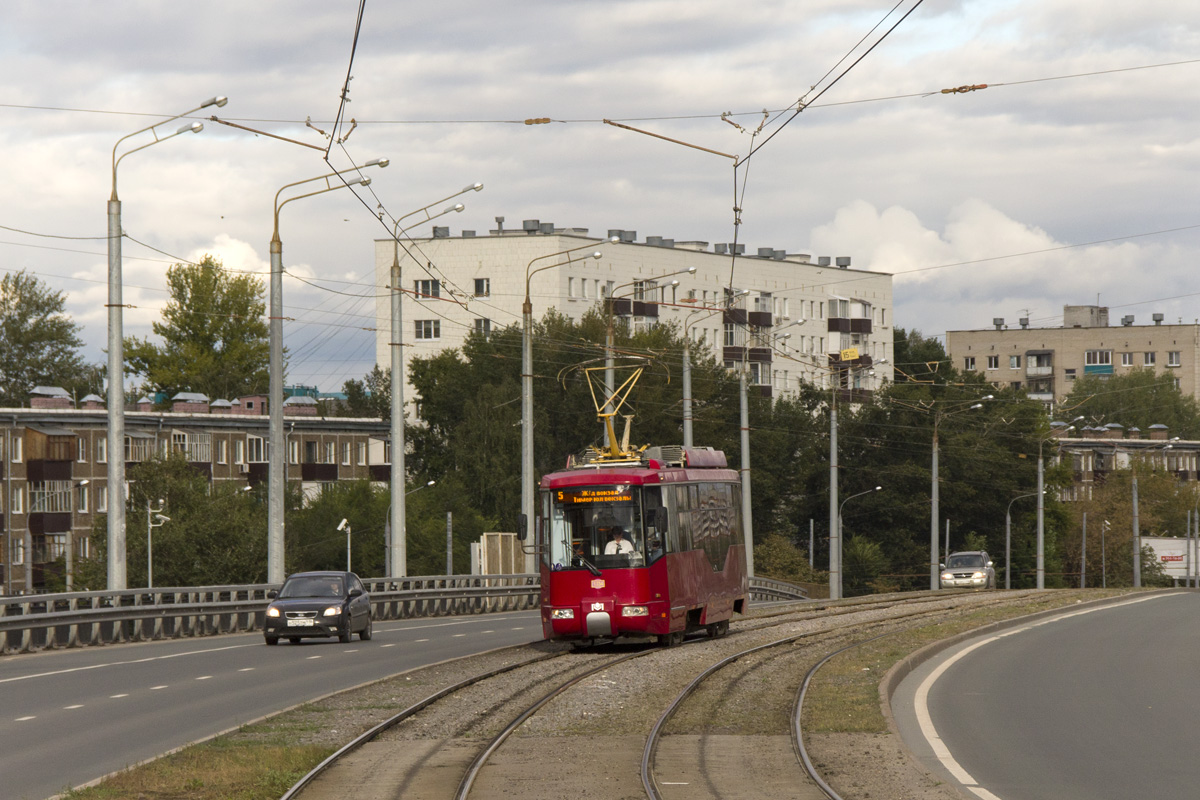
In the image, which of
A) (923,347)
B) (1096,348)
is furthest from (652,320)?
(1096,348)

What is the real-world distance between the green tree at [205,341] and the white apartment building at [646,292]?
8.28 m

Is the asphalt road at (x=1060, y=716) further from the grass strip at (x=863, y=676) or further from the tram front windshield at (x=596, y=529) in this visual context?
the tram front windshield at (x=596, y=529)

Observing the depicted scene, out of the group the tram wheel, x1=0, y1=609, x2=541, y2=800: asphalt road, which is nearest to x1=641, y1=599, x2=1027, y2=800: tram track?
the tram wheel

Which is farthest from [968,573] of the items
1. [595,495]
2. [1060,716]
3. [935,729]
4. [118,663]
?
[935,729]

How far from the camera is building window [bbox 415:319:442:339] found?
104625 mm

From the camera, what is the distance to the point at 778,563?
3184 inches

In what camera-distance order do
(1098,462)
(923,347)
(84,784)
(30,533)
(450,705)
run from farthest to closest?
(1098,462) → (923,347) → (30,533) → (450,705) → (84,784)

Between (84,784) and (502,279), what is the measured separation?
90.6 m

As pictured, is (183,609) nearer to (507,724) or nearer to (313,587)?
(313,587)

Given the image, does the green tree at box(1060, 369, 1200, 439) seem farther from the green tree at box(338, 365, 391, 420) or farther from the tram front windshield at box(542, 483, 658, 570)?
the tram front windshield at box(542, 483, 658, 570)

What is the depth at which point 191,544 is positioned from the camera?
74500 mm

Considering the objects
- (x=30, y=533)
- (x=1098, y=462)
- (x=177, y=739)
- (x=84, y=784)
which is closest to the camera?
(x=84, y=784)

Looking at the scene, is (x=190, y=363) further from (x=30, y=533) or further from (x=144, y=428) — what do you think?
(x=30, y=533)

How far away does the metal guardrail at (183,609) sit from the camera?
27113 mm
